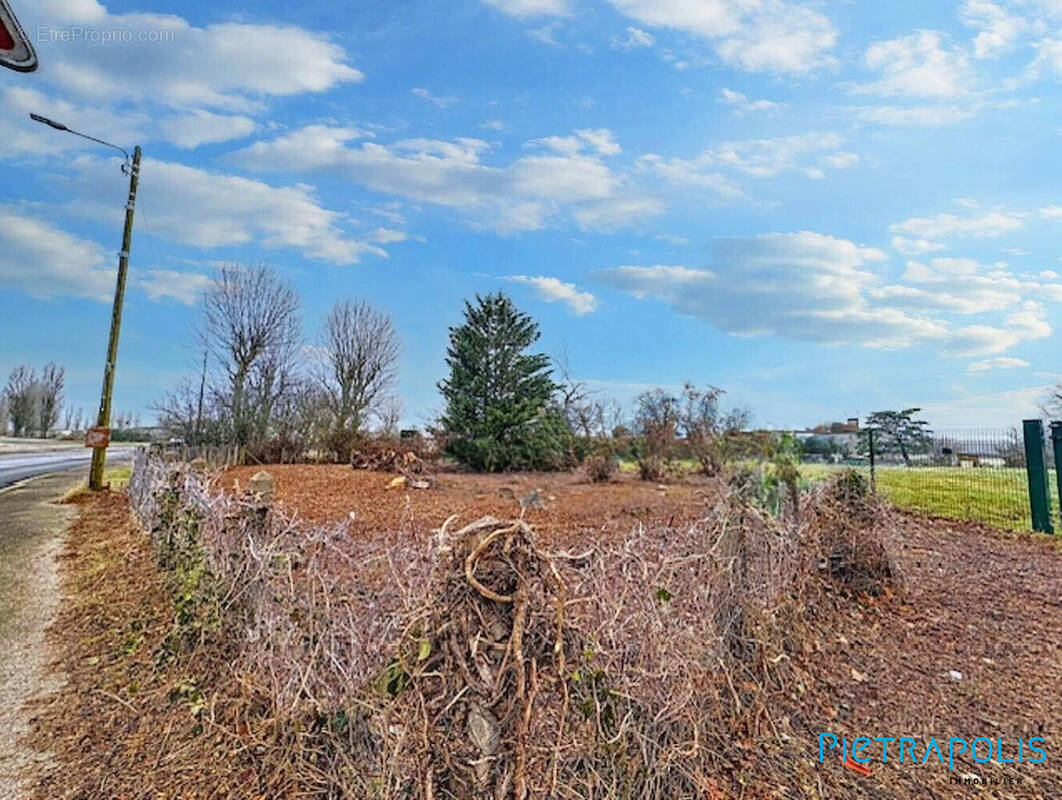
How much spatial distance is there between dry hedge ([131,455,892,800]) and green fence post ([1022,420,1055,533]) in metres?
7.29

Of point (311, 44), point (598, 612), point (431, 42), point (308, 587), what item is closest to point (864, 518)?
point (598, 612)

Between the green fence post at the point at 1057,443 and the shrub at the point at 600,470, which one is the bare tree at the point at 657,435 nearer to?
the shrub at the point at 600,470

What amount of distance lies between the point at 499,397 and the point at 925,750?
14.0 meters

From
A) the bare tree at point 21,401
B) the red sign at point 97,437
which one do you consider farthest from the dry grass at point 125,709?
the bare tree at point 21,401

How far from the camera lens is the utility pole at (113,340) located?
10961mm

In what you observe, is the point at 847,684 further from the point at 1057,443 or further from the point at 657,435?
the point at 657,435

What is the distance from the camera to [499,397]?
16328 mm

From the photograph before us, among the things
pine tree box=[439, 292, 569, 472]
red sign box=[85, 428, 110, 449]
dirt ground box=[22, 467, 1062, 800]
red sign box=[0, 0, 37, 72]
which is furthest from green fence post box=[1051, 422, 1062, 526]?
red sign box=[85, 428, 110, 449]

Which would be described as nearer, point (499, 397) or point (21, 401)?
point (499, 397)

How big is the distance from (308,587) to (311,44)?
507 centimetres

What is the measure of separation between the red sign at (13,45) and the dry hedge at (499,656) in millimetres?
2354

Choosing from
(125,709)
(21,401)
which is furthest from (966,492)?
(21,401)

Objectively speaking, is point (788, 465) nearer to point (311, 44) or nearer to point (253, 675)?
point (253, 675)

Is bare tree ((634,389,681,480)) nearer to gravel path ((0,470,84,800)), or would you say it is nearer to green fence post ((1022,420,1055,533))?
green fence post ((1022,420,1055,533))
